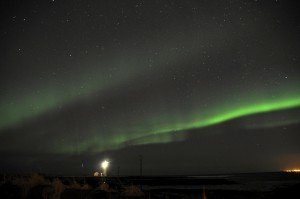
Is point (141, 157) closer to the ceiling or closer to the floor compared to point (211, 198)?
closer to the ceiling

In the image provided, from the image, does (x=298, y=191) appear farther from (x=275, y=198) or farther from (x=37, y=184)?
(x=37, y=184)

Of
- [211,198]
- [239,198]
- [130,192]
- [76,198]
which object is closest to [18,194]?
[76,198]

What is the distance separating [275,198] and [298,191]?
200 inches

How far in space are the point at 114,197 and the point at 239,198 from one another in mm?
21798

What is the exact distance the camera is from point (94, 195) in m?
→ 19.8

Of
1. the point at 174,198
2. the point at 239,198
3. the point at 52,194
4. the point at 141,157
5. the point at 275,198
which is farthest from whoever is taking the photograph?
the point at 141,157

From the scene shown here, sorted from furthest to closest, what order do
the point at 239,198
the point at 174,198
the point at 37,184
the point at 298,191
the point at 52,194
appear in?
the point at 239,198
the point at 174,198
the point at 298,191
the point at 37,184
the point at 52,194

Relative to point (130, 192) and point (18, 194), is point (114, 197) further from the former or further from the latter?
point (18, 194)

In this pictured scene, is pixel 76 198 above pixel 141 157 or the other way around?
the other way around

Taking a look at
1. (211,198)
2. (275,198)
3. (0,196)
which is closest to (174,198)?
(211,198)

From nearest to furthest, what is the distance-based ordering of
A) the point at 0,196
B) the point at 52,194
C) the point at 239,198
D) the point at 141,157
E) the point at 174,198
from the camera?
1. the point at 0,196
2. the point at 52,194
3. the point at 174,198
4. the point at 239,198
5. the point at 141,157

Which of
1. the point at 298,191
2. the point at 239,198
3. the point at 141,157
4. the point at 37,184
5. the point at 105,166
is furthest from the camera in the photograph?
the point at 141,157

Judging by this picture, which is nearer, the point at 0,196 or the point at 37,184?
the point at 0,196

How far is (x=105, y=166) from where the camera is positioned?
65.1 metres
